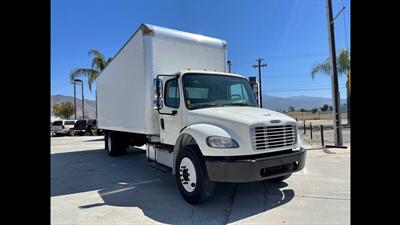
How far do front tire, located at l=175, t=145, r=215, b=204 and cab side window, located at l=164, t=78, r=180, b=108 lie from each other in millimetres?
1293

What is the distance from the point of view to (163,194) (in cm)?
598

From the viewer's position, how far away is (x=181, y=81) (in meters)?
6.22

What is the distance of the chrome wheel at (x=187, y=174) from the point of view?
523 cm

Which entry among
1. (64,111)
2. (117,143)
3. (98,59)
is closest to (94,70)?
(98,59)

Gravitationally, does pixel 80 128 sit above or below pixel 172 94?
below

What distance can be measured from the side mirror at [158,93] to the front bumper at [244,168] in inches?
84.0

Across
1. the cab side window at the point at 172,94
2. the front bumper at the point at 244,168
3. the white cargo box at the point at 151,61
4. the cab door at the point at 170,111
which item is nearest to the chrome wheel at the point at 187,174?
the front bumper at the point at 244,168

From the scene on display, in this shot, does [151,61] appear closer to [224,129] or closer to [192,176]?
[224,129]

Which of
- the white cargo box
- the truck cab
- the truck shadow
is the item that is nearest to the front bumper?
the truck cab

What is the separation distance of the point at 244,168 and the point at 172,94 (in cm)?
259

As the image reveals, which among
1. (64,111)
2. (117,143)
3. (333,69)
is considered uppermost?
(333,69)
